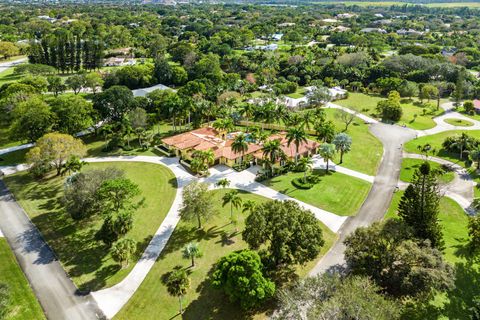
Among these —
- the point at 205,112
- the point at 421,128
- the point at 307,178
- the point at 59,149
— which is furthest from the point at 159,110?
the point at 421,128

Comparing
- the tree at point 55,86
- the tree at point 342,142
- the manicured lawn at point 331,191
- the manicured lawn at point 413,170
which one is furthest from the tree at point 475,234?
the tree at point 55,86

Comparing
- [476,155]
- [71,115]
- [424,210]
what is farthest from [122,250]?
[476,155]

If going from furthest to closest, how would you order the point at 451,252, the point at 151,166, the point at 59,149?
the point at 151,166, the point at 59,149, the point at 451,252

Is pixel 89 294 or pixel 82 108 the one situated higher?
pixel 82 108

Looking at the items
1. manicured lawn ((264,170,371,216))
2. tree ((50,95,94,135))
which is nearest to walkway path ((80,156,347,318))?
manicured lawn ((264,170,371,216))

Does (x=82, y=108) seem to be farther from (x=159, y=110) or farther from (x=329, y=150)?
(x=329, y=150)

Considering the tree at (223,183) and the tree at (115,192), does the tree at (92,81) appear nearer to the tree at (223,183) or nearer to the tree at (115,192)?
the tree at (115,192)

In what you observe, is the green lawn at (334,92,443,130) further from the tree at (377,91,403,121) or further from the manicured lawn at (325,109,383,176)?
the manicured lawn at (325,109,383,176)

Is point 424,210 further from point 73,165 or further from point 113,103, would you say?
point 113,103
